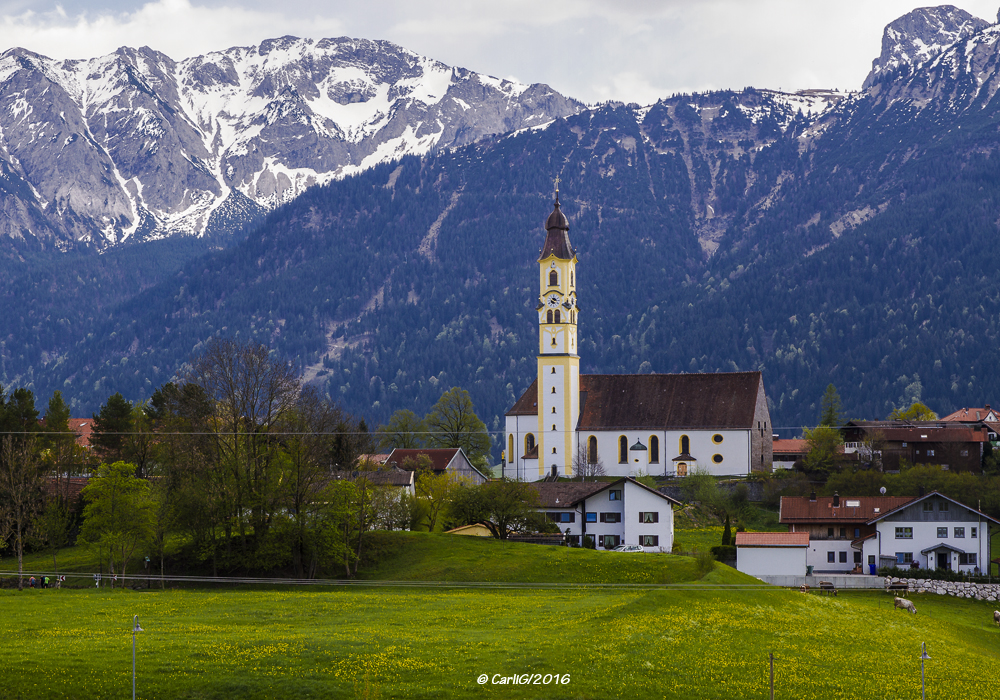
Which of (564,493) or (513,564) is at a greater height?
(564,493)

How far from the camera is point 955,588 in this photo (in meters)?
73.3

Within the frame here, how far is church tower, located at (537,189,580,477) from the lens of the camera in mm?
121375

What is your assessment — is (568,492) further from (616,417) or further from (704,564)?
(616,417)

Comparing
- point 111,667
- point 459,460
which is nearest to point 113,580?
point 111,667

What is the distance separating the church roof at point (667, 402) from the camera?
119 metres

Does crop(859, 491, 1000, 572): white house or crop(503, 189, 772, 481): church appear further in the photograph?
crop(503, 189, 772, 481): church

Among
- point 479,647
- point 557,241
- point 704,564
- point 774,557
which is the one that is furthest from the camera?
point 557,241

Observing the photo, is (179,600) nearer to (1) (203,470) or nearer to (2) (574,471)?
(1) (203,470)

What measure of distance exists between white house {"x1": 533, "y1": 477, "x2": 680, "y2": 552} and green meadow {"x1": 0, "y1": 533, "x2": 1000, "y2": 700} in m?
19.4

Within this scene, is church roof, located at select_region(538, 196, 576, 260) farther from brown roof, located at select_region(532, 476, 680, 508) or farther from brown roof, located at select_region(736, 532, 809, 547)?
brown roof, located at select_region(736, 532, 809, 547)

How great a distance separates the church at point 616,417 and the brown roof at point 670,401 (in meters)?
0.11

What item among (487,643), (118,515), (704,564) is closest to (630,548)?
(704,564)

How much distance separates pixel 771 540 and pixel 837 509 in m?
11.6

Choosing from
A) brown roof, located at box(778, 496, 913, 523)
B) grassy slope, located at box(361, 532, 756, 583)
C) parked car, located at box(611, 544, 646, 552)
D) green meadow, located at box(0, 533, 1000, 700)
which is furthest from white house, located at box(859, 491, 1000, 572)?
grassy slope, located at box(361, 532, 756, 583)
